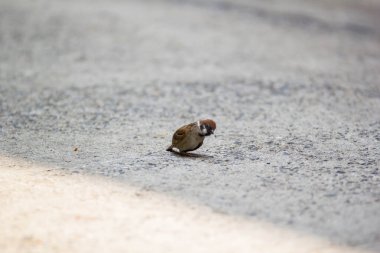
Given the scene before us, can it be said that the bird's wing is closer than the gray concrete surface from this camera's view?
No

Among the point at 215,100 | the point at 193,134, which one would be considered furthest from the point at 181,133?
the point at 215,100

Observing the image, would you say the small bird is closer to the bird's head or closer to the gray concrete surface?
the bird's head

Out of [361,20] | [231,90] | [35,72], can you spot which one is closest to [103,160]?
[231,90]

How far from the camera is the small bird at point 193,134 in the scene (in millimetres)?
4344

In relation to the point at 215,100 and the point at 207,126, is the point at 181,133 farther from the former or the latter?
the point at 215,100

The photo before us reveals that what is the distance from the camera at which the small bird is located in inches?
171

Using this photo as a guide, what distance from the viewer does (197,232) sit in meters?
3.24

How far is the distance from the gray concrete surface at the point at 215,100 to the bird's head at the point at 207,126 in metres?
0.24

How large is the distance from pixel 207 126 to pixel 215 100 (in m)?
2.30

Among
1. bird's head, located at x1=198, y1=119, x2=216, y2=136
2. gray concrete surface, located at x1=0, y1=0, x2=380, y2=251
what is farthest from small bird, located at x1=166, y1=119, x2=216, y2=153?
gray concrete surface, located at x1=0, y1=0, x2=380, y2=251

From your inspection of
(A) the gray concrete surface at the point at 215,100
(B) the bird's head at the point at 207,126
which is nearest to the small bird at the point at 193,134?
(B) the bird's head at the point at 207,126

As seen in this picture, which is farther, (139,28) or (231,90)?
(139,28)

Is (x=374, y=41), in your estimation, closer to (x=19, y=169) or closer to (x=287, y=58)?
(x=287, y=58)

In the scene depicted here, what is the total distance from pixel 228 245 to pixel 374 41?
7664 millimetres
